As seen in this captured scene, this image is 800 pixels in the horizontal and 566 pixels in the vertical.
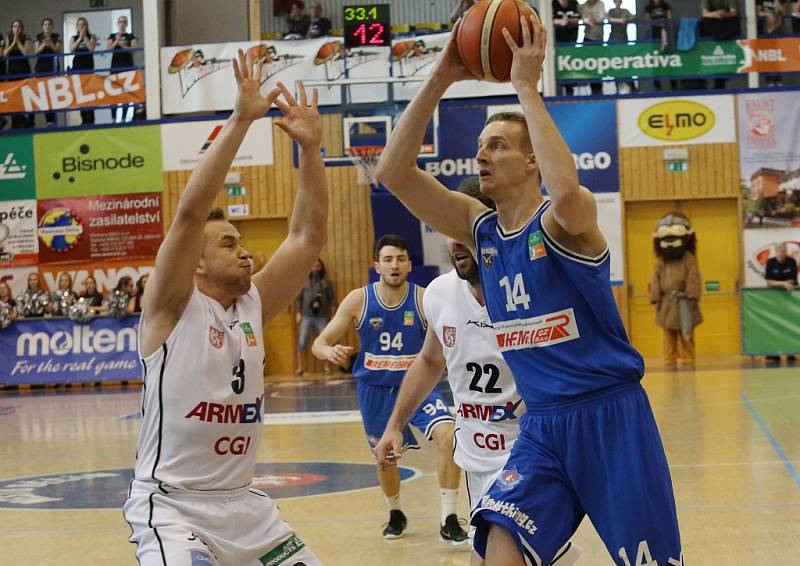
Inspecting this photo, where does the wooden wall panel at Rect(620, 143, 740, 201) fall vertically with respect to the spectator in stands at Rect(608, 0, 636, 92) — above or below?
below

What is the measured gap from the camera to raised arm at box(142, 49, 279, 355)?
13.0 ft

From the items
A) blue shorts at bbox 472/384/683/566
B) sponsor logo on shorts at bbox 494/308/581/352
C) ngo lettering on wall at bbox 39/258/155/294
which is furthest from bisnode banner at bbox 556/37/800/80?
blue shorts at bbox 472/384/683/566

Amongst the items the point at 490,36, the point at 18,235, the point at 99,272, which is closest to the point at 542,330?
the point at 490,36

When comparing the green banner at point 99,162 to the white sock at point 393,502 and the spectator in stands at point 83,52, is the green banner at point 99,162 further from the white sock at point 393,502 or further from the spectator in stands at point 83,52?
the white sock at point 393,502

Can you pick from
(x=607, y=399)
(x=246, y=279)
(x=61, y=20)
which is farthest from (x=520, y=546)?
(x=61, y=20)

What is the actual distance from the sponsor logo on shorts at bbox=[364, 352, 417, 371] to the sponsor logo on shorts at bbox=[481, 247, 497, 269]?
159 inches

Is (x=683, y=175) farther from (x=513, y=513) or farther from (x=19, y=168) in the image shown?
(x=513, y=513)

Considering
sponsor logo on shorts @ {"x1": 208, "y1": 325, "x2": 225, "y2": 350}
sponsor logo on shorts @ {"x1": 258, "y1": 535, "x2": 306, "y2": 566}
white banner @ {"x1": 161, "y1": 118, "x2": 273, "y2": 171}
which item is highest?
white banner @ {"x1": 161, "y1": 118, "x2": 273, "y2": 171}

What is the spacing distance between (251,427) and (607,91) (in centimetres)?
1795

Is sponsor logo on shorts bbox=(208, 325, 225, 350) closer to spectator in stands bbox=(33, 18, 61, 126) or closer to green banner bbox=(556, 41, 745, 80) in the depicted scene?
green banner bbox=(556, 41, 745, 80)

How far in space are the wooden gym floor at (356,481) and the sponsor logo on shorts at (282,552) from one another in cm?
A: 271

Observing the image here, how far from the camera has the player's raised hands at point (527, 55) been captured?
392 centimetres

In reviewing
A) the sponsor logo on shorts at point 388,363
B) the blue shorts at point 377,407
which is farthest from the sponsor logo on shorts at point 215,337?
the sponsor logo on shorts at point 388,363

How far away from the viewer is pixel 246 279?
4324 millimetres
